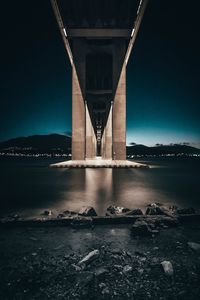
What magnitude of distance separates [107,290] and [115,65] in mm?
25753

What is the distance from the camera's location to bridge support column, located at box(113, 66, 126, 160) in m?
25.9

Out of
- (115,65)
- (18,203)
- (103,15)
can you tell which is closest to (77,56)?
(115,65)

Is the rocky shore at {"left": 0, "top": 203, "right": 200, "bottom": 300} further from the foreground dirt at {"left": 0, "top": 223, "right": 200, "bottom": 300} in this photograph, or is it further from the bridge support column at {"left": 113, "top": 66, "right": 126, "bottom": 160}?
the bridge support column at {"left": 113, "top": 66, "right": 126, "bottom": 160}

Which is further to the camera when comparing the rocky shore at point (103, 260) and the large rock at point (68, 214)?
the large rock at point (68, 214)

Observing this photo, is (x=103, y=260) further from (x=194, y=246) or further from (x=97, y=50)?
(x=97, y=50)

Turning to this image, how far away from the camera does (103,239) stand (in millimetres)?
4195


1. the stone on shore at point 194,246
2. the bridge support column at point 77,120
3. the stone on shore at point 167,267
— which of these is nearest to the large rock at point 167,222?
the stone on shore at point 194,246

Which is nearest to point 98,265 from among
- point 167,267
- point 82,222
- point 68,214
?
point 167,267

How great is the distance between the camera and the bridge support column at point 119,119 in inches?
1018

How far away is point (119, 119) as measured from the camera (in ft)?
85.3

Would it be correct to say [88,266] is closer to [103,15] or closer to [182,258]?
[182,258]

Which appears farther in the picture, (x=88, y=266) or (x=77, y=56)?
(x=77, y=56)

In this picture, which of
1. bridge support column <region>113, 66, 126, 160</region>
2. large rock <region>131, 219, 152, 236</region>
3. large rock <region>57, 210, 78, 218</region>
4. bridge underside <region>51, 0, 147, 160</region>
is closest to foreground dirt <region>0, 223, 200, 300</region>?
large rock <region>131, 219, 152, 236</region>

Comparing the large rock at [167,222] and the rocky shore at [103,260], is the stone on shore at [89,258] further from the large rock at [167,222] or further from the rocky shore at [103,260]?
the large rock at [167,222]
